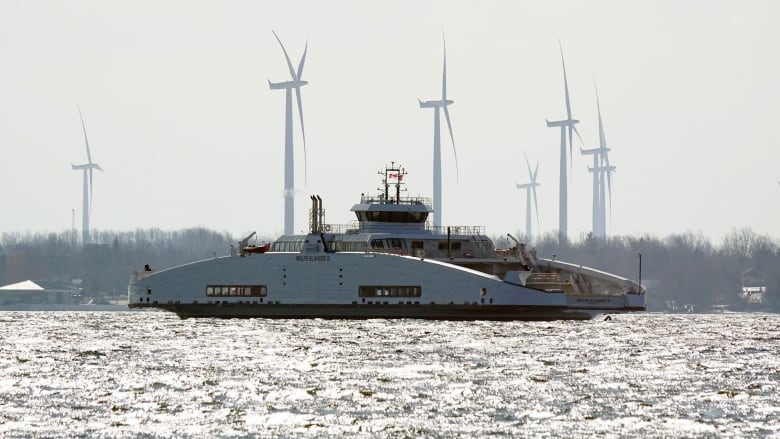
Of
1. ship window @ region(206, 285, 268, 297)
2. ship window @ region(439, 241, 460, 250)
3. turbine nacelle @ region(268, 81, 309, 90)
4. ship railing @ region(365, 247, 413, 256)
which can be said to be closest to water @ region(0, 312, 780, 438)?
ship window @ region(206, 285, 268, 297)

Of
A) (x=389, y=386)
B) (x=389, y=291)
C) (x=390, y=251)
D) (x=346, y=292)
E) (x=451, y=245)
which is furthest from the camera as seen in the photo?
(x=451, y=245)

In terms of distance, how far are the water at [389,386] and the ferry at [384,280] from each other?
17.1 m

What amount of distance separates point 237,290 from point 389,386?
180 feet

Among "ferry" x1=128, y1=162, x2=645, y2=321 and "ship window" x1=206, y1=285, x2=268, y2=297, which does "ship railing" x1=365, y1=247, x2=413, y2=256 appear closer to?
"ferry" x1=128, y1=162, x2=645, y2=321

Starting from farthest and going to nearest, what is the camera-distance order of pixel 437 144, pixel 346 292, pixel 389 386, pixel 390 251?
pixel 437 144
pixel 390 251
pixel 346 292
pixel 389 386

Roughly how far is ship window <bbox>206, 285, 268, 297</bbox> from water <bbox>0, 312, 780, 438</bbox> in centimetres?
2089

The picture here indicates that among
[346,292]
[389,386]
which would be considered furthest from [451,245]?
[389,386]

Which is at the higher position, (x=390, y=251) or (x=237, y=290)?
(x=390, y=251)

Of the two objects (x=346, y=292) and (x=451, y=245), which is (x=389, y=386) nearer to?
(x=346, y=292)

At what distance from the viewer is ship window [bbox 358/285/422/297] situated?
100 m

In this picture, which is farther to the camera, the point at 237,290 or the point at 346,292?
the point at 237,290

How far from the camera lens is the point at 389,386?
50344 millimetres

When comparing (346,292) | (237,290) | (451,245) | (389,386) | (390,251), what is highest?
(451,245)

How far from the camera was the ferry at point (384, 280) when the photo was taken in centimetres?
9919
